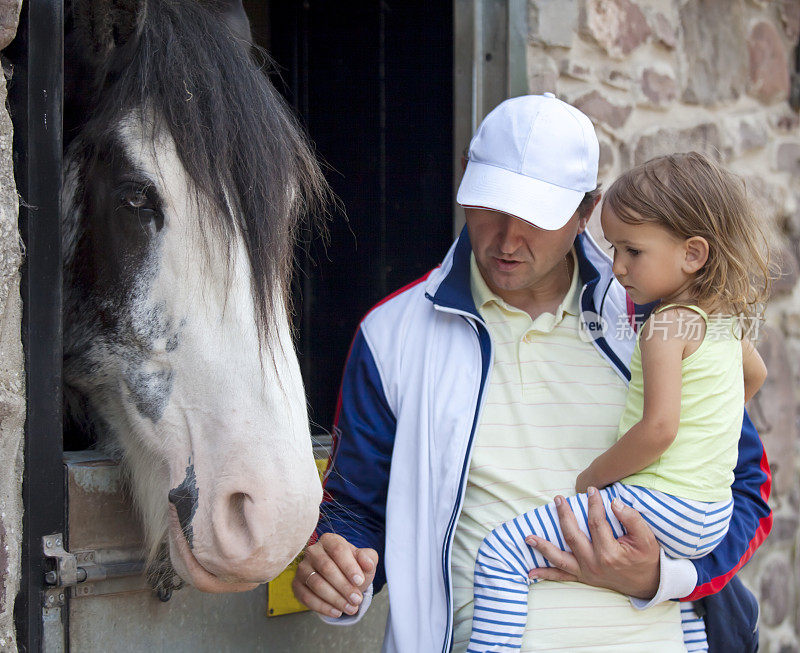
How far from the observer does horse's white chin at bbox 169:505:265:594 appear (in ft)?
4.26

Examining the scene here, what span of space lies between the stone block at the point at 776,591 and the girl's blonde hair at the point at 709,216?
173 centimetres

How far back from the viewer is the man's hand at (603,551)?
4.95 ft

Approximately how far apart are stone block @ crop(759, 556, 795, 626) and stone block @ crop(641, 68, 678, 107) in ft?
5.32

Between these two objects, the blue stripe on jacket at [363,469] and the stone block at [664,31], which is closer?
the blue stripe on jacket at [363,469]

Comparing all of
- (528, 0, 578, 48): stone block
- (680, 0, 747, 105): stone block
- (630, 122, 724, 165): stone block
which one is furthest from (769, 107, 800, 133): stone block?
(528, 0, 578, 48): stone block

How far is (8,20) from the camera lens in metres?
1.28

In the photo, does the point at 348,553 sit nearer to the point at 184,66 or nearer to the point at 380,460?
the point at 380,460

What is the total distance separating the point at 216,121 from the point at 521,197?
60cm

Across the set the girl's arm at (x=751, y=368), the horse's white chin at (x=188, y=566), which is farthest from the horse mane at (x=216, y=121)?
the girl's arm at (x=751, y=368)

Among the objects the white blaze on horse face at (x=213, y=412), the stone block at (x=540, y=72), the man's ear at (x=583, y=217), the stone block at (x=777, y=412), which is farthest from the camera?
the stone block at (x=777, y=412)

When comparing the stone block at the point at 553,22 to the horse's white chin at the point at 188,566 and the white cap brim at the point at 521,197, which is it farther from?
the horse's white chin at the point at 188,566

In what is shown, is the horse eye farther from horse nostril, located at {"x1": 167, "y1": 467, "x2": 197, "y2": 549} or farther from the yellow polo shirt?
the yellow polo shirt

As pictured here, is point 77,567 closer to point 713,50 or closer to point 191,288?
point 191,288

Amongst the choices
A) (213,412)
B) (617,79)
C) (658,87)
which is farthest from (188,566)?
(658,87)
